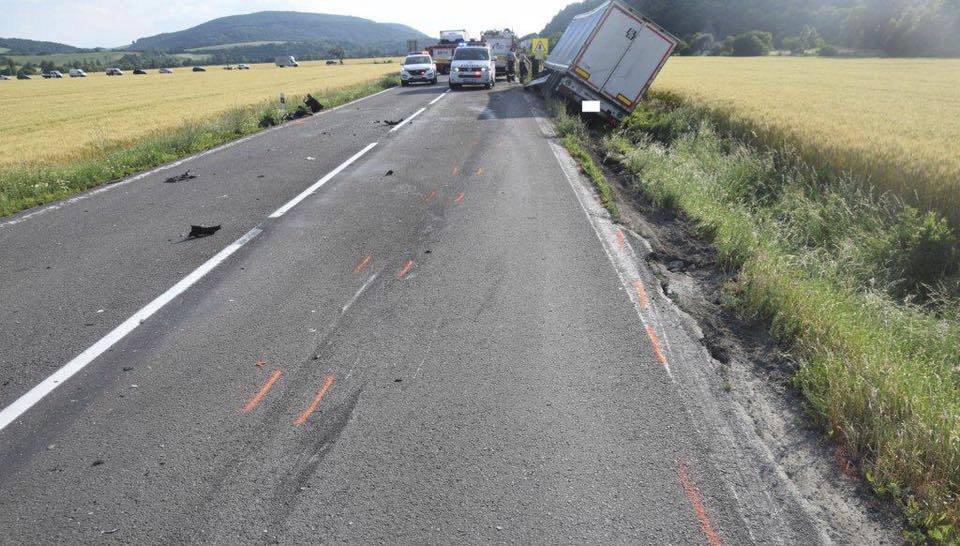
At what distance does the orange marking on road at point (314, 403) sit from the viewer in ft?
12.4

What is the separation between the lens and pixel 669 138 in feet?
50.9

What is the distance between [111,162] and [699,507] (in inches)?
507

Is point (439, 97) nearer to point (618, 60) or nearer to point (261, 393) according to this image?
point (618, 60)

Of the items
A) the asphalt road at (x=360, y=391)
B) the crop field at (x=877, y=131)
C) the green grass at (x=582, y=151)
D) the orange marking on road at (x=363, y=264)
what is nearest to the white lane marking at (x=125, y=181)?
the asphalt road at (x=360, y=391)

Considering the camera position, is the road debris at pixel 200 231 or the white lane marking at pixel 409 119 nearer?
the road debris at pixel 200 231

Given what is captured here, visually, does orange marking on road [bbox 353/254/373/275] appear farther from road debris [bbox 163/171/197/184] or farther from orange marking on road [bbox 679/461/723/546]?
road debris [bbox 163/171/197/184]

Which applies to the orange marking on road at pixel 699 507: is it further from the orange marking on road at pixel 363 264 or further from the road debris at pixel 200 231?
the road debris at pixel 200 231

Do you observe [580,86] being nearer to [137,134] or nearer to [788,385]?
[137,134]

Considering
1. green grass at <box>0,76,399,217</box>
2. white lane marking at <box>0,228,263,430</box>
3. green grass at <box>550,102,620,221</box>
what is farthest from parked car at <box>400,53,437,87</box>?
white lane marking at <box>0,228,263,430</box>

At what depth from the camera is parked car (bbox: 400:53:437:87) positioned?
114 ft

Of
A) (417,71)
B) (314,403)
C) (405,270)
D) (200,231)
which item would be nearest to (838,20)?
(417,71)

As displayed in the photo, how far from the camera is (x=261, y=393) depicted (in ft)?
13.5

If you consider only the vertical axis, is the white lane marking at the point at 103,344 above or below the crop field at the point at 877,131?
below

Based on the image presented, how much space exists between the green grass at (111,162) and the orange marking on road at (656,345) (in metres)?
9.04
